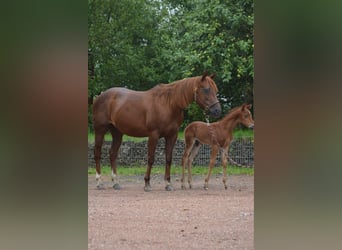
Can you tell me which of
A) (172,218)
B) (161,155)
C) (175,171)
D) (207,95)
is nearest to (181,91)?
(207,95)

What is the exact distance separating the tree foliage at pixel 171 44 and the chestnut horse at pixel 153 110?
1925 millimetres

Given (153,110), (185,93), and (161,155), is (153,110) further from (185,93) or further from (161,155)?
(161,155)

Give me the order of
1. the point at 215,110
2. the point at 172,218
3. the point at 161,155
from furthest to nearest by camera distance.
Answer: the point at 161,155, the point at 215,110, the point at 172,218

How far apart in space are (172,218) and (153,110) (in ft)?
6.39

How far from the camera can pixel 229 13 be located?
7.82 metres

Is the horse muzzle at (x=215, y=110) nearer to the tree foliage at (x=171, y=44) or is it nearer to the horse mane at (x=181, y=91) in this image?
the horse mane at (x=181, y=91)

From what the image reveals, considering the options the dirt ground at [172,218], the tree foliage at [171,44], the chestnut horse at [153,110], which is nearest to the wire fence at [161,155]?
the tree foliage at [171,44]

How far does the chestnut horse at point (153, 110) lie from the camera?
5.89m

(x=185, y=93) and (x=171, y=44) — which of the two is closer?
(x=185, y=93)

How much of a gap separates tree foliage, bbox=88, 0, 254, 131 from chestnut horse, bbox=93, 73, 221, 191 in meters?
1.92

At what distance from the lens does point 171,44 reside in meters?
9.36

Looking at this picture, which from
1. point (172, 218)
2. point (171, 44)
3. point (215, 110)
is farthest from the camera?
point (171, 44)
